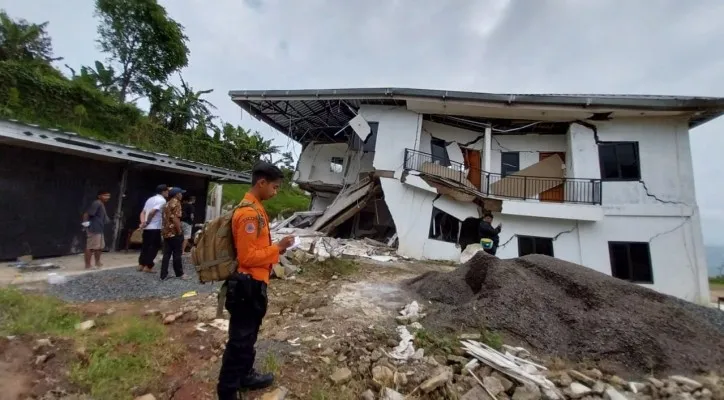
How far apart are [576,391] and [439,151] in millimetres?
10875

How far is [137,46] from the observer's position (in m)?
22.1

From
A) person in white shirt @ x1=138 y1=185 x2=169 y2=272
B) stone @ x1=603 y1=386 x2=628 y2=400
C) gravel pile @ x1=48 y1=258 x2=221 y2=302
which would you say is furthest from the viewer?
person in white shirt @ x1=138 y1=185 x2=169 y2=272

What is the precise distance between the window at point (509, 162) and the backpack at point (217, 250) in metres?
12.1

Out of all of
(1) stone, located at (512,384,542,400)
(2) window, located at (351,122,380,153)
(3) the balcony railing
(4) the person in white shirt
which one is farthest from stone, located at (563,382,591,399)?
(2) window, located at (351,122,380,153)

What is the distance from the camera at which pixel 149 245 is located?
6230 mm

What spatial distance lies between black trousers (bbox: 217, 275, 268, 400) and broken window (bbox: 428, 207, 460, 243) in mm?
9627

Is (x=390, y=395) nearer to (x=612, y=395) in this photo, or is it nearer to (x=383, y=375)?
(x=383, y=375)

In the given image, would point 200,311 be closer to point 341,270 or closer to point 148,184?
point 341,270

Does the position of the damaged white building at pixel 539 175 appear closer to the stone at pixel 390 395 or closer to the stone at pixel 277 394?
the stone at pixel 390 395

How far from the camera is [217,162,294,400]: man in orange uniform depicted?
237cm

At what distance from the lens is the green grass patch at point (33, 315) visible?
3256mm

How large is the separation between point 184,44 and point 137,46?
303 cm

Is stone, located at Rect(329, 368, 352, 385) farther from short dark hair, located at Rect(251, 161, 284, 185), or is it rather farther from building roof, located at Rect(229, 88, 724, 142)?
building roof, located at Rect(229, 88, 724, 142)

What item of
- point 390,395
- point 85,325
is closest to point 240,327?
point 390,395
